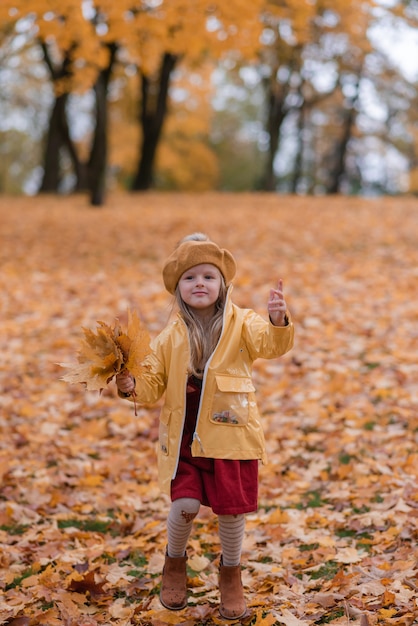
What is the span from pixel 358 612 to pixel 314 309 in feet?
17.1

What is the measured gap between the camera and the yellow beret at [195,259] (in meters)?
2.93

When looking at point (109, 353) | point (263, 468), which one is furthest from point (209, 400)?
point (263, 468)

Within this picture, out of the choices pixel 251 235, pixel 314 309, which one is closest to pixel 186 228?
pixel 251 235

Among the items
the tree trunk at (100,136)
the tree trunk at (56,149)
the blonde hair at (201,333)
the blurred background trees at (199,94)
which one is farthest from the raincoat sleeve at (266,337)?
the tree trunk at (56,149)

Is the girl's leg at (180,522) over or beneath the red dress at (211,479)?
beneath

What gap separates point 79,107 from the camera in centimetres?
3428

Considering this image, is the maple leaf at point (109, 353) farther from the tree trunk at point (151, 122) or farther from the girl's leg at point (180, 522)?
the tree trunk at point (151, 122)

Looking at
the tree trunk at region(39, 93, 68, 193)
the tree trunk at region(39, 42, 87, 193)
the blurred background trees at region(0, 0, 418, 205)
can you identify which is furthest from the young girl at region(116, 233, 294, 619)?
the tree trunk at region(39, 93, 68, 193)

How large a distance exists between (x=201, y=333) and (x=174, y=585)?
1.09 meters

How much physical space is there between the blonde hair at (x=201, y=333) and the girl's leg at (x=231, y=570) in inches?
24.8

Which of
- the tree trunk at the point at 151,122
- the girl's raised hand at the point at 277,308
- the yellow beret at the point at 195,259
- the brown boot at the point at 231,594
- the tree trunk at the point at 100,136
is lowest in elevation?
the brown boot at the point at 231,594

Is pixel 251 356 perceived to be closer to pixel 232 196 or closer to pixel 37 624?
pixel 37 624

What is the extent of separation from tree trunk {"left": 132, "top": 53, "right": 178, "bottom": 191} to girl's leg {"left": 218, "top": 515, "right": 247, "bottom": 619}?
58.8 feet

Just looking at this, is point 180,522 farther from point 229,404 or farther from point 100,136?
point 100,136
